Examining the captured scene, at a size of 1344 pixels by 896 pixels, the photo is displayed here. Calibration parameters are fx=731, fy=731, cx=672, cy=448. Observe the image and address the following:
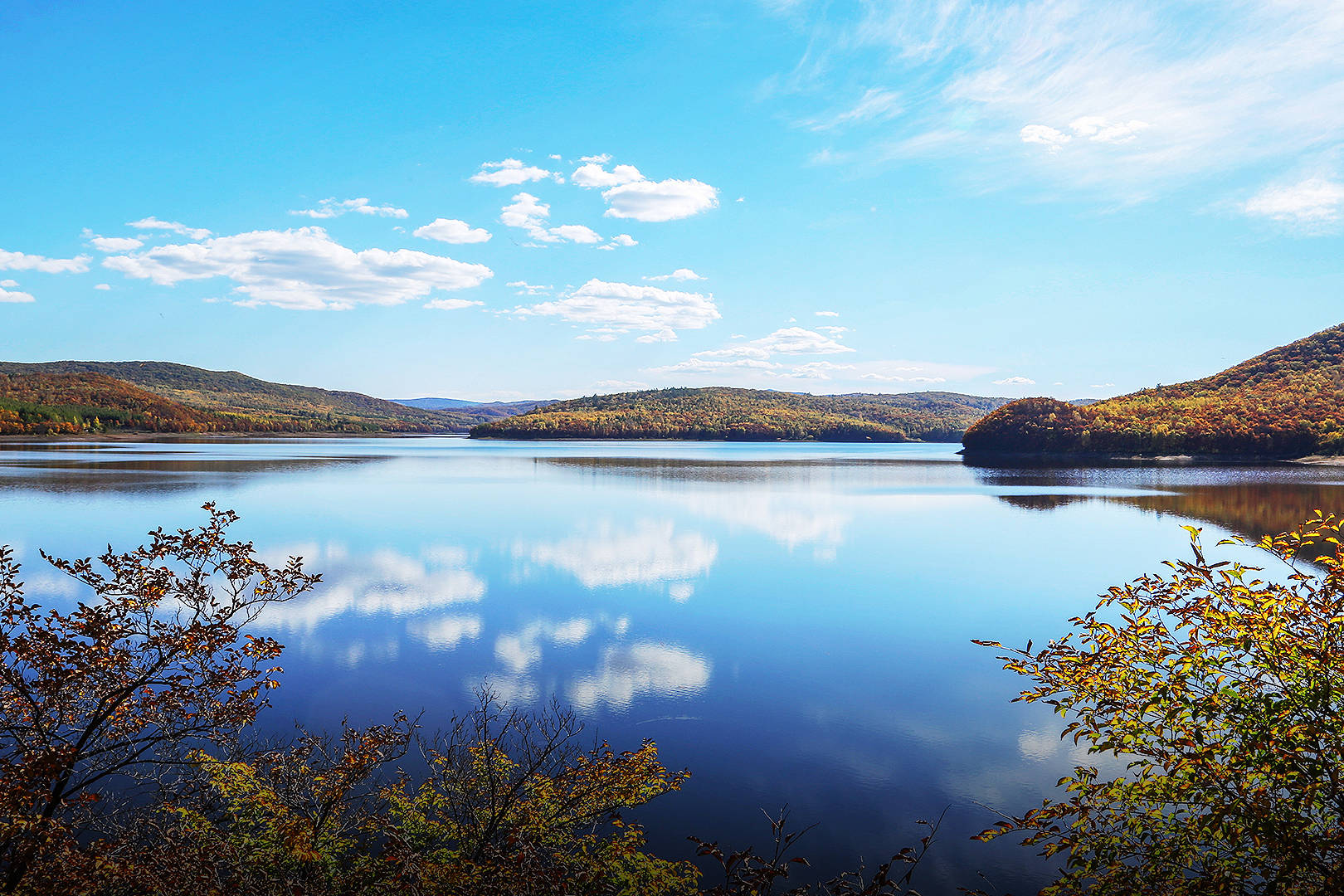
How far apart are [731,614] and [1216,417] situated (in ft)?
336

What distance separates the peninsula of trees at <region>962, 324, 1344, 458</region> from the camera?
86312 millimetres

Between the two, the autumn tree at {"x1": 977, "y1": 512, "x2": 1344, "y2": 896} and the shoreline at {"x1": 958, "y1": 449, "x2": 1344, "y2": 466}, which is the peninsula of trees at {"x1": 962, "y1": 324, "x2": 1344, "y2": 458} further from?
the autumn tree at {"x1": 977, "y1": 512, "x2": 1344, "y2": 896}

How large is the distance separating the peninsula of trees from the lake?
45.5 m

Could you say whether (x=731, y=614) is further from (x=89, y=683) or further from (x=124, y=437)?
(x=124, y=437)

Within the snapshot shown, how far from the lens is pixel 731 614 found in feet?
61.2

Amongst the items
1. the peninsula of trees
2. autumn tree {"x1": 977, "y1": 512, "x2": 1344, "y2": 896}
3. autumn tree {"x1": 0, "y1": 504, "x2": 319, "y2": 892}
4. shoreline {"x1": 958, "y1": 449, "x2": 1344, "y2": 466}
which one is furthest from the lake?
the peninsula of trees

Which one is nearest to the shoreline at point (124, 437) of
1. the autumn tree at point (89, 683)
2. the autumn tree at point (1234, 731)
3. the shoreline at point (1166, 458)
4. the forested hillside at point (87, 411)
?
the forested hillside at point (87, 411)

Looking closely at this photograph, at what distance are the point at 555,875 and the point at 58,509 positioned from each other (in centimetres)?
3854

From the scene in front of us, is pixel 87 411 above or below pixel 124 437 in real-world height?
above

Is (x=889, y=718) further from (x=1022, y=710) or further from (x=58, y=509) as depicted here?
(x=58, y=509)

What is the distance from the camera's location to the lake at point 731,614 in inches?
375

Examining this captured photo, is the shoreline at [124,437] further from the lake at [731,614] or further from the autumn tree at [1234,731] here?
the autumn tree at [1234,731]

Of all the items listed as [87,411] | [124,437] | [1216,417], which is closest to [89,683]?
[1216,417]

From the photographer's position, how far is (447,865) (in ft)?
20.1
